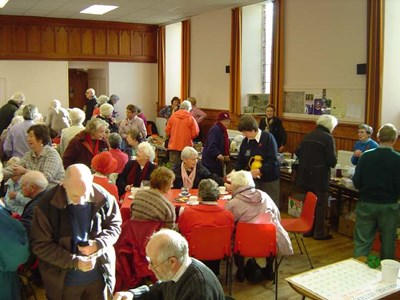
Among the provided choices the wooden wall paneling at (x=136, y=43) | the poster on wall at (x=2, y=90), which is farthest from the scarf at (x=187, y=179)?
the wooden wall paneling at (x=136, y=43)

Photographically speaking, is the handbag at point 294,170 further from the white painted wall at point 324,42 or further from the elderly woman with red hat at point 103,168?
the elderly woman with red hat at point 103,168

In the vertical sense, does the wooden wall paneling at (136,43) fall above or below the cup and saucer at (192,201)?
above

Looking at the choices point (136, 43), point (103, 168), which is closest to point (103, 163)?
point (103, 168)

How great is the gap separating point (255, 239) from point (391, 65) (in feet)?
12.5

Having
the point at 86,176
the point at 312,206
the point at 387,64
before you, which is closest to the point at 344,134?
the point at 387,64

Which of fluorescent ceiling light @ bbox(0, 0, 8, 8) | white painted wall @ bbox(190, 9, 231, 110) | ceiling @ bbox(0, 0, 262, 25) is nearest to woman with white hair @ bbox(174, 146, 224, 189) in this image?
ceiling @ bbox(0, 0, 262, 25)

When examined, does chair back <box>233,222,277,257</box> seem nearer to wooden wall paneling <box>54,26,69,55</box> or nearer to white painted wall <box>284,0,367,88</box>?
white painted wall <box>284,0,367,88</box>

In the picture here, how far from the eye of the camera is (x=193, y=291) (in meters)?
2.12

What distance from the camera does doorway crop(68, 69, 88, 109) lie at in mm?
13617

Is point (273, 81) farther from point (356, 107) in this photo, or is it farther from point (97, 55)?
point (97, 55)

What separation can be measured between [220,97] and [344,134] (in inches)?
146

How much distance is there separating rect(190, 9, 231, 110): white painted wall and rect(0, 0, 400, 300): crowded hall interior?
4 centimetres

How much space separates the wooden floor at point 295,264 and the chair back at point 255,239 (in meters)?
0.54

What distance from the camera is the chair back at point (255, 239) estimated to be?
3.88 metres
